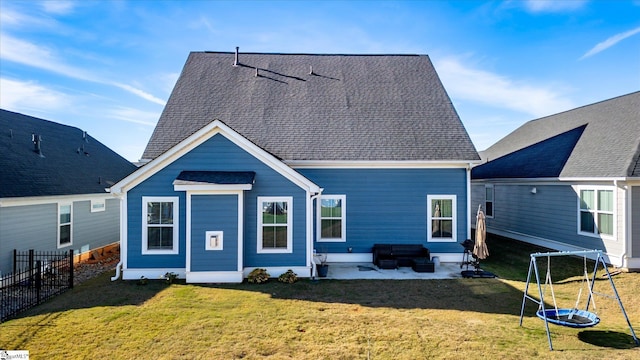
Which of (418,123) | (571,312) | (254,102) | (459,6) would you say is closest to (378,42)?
(459,6)

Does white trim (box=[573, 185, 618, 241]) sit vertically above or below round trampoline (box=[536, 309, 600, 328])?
above

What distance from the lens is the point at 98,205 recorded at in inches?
611

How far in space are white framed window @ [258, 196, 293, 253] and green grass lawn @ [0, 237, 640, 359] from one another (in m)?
1.23

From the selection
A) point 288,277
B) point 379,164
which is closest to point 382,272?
point 288,277

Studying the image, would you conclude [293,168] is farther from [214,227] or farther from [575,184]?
[575,184]

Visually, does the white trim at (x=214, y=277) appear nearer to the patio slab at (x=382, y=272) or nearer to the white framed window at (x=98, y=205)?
the patio slab at (x=382, y=272)

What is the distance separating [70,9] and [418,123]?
14.3m

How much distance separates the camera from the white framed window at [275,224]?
10930 mm

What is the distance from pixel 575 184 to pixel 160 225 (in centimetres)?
1578

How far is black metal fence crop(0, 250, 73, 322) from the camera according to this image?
28.5 feet

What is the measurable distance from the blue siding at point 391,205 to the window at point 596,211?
185 inches

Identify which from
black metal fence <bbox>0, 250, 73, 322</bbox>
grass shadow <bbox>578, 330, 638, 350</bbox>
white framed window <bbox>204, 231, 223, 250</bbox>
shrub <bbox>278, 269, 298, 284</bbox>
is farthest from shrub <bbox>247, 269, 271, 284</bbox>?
grass shadow <bbox>578, 330, 638, 350</bbox>

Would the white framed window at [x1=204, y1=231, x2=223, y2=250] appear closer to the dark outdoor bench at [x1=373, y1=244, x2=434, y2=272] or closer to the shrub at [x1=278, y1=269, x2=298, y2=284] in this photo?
the shrub at [x1=278, y1=269, x2=298, y2=284]

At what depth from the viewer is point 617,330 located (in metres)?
6.96
